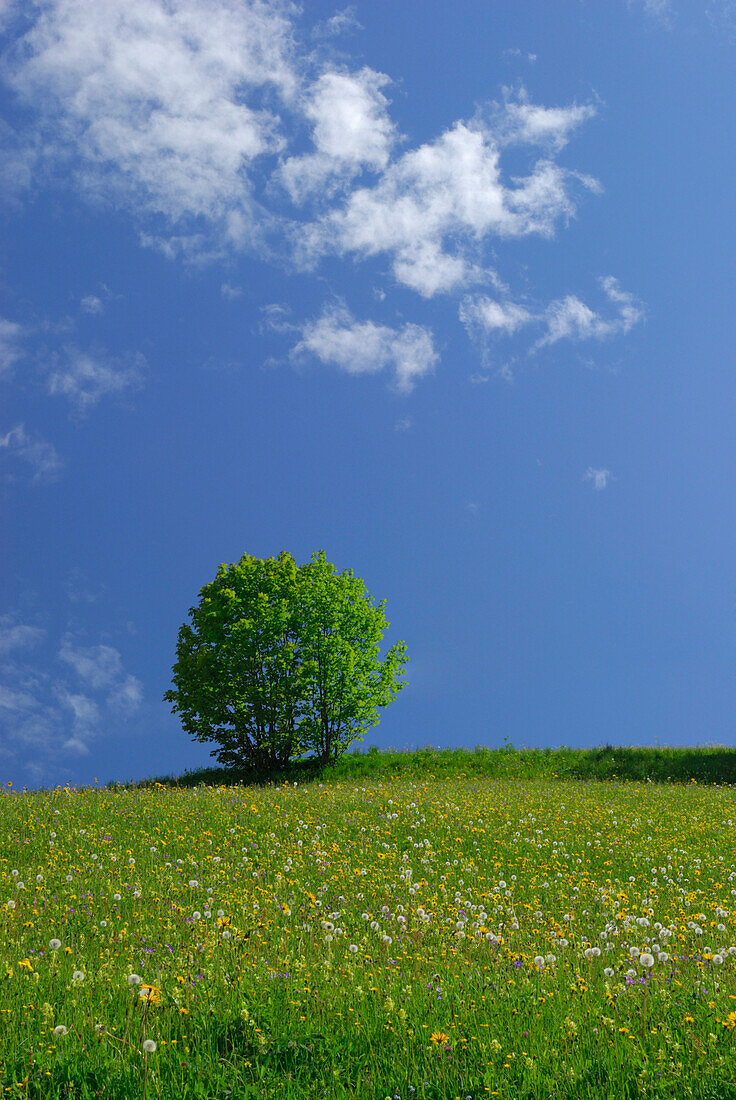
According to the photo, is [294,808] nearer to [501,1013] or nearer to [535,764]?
[501,1013]

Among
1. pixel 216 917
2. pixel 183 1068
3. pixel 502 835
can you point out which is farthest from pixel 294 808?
pixel 183 1068

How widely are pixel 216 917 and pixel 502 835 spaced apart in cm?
758

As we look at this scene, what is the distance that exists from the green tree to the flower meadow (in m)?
15.4

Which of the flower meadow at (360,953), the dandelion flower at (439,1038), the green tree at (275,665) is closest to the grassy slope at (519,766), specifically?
the green tree at (275,665)

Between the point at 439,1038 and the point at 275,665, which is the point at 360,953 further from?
the point at 275,665

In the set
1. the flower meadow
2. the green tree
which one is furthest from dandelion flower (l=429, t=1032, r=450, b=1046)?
the green tree

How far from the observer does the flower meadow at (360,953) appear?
5633 mm

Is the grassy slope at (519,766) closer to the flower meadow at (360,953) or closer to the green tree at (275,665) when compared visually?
the green tree at (275,665)

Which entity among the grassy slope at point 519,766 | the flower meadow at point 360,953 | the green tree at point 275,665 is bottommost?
the grassy slope at point 519,766

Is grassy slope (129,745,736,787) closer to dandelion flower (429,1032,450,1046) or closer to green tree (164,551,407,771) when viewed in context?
green tree (164,551,407,771)

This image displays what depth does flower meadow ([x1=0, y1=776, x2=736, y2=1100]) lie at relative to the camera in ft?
18.5

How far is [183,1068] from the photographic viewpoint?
571cm

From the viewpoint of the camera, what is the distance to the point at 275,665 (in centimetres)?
3391

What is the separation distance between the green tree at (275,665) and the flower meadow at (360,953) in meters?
15.4
